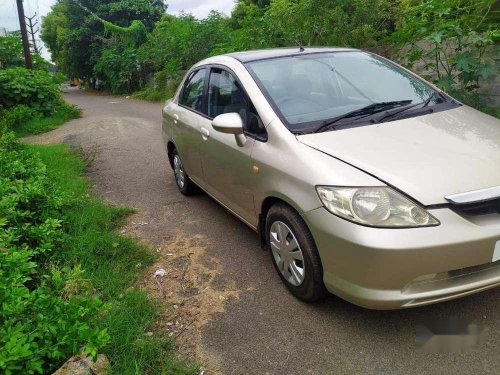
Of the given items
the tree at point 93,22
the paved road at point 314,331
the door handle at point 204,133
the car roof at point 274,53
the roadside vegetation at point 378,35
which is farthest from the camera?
the tree at point 93,22

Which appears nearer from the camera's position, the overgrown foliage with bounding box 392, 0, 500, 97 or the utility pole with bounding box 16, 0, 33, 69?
the overgrown foliage with bounding box 392, 0, 500, 97

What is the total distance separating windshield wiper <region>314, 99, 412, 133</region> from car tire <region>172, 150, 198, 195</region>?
235 cm

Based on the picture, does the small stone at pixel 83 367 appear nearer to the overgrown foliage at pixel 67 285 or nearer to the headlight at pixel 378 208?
the overgrown foliage at pixel 67 285

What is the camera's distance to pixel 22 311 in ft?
7.45

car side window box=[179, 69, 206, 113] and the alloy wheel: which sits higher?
car side window box=[179, 69, 206, 113]

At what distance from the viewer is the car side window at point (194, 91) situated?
14.5 ft

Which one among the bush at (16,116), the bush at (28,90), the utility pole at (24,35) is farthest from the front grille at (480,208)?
the utility pole at (24,35)

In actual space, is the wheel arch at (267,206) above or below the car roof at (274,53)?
below

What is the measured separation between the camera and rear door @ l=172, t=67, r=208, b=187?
431 cm

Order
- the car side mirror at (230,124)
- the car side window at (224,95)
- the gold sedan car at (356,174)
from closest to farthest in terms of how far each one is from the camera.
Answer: the gold sedan car at (356,174)
the car side mirror at (230,124)
the car side window at (224,95)

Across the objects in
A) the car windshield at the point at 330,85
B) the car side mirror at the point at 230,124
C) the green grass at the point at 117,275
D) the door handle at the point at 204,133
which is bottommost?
the green grass at the point at 117,275

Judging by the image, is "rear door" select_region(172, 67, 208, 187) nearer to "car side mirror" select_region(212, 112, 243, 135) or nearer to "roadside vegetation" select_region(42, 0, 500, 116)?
"car side mirror" select_region(212, 112, 243, 135)

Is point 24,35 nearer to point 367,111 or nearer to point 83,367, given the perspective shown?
point 367,111

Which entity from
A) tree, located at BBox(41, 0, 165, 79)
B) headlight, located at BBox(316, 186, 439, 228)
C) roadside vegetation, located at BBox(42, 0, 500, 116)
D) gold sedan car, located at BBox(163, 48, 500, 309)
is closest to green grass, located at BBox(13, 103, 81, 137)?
roadside vegetation, located at BBox(42, 0, 500, 116)
